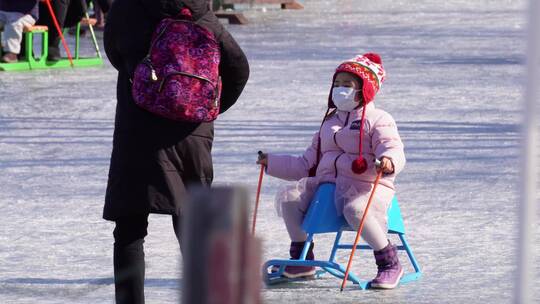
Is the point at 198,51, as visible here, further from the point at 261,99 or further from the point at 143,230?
the point at 261,99

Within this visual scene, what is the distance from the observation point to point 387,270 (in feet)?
18.1

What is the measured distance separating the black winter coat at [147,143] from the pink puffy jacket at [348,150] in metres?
0.92

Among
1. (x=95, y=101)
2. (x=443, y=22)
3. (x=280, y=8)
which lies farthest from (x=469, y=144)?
(x=280, y=8)

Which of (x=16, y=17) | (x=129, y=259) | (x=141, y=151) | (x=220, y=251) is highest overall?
(x=220, y=251)

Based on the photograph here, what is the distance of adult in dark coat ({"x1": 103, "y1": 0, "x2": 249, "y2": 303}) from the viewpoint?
4.68m

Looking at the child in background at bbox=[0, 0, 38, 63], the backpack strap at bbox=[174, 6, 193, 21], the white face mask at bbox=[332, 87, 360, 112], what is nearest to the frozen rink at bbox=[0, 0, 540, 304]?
the child in background at bbox=[0, 0, 38, 63]

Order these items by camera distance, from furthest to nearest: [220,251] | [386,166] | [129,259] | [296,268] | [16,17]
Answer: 1. [16,17]
2. [296,268]
3. [386,166]
4. [129,259]
5. [220,251]

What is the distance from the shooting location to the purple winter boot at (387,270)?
18.1ft

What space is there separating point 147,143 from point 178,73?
10.8 inches

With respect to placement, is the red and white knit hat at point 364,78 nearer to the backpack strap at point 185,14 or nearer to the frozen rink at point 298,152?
the frozen rink at point 298,152

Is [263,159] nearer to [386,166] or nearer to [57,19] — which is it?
[386,166]

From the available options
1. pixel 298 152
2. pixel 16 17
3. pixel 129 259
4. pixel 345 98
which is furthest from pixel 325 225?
pixel 16 17

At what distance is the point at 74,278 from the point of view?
5.70 meters

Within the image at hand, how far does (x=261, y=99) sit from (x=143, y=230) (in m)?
6.97
